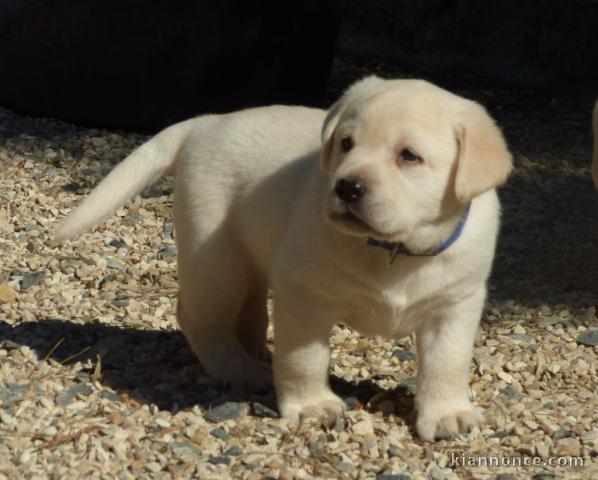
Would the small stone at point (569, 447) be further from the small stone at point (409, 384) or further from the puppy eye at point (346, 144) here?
the puppy eye at point (346, 144)

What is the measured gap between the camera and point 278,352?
378 cm

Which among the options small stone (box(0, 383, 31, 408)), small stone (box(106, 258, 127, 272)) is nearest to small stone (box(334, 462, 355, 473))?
small stone (box(0, 383, 31, 408))

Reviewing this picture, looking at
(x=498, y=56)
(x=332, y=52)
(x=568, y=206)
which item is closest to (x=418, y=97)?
(x=568, y=206)

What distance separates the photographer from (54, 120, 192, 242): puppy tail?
13.5 feet

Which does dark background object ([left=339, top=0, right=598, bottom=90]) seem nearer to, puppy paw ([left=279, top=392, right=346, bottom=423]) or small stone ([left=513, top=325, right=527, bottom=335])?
small stone ([left=513, top=325, right=527, bottom=335])

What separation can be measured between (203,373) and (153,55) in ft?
11.7

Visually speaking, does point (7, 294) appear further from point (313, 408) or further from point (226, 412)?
point (313, 408)

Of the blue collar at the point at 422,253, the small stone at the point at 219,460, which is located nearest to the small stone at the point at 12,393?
the small stone at the point at 219,460

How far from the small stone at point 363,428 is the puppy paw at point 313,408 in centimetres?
7

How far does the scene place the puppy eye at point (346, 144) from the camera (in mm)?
3473

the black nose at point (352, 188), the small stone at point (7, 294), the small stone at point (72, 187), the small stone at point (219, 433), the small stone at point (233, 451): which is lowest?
the small stone at point (72, 187)

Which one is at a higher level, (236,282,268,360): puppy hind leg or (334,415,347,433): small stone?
(334,415,347,433): small stone

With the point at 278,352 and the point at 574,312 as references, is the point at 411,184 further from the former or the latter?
the point at 574,312

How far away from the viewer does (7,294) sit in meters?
5.00
